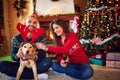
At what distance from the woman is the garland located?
374 centimetres

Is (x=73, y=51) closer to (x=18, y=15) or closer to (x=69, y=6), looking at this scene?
(x=69, y=6)

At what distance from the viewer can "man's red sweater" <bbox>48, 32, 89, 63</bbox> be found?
232 cm

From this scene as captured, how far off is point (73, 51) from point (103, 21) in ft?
6.49

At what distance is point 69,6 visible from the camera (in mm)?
5512

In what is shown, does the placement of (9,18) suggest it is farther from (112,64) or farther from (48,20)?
(112,64)

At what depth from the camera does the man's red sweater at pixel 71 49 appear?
2.32 metres

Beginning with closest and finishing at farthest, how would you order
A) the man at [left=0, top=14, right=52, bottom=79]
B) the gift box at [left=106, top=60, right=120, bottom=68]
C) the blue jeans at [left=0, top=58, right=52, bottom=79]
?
1. the man at [left=0, top=14, right=52, bottom=79]
2. the blue jeans at [left=0, top=58, right=52, bottom=79]
3. the gift box at [left=106, top=60, right=120, bottom=68]

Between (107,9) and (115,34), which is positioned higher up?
(107,9)

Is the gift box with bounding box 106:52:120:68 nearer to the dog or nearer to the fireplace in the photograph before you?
the fireplace

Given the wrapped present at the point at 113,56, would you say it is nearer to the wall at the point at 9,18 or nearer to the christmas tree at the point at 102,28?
the christmas tree at the point at 102,28

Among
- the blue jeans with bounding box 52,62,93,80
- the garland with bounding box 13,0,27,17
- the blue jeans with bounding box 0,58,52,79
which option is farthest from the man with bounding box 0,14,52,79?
the garland with bounding box 13,0,27,17

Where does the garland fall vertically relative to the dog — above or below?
above

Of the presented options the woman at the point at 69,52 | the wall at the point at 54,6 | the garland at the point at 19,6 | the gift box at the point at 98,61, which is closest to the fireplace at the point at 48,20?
the wall at the point at 54,6

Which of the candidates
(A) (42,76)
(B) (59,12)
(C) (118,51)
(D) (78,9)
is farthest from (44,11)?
(A) (42,76)
